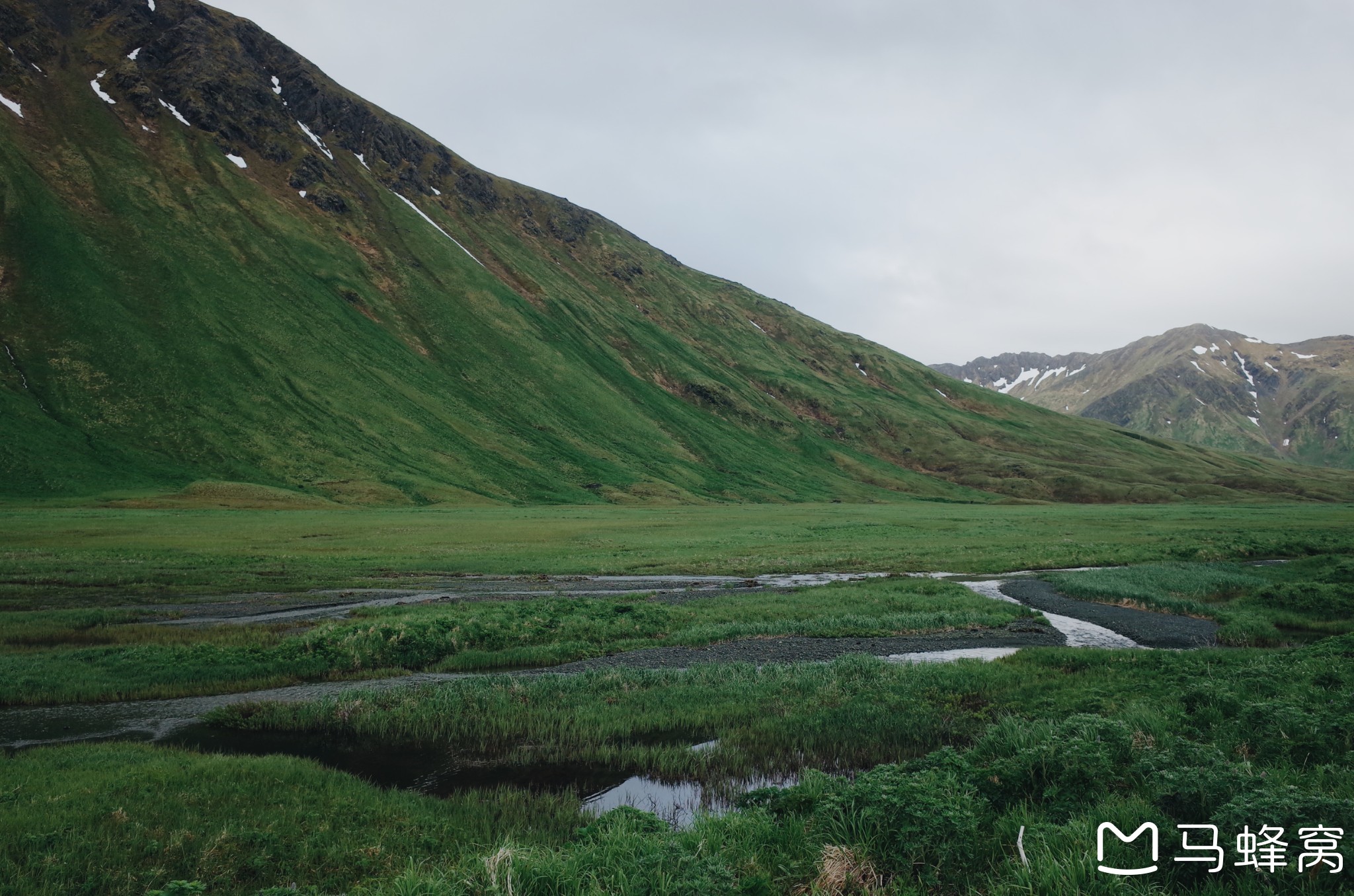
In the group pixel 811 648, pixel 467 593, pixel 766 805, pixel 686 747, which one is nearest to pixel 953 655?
pixel 811 648

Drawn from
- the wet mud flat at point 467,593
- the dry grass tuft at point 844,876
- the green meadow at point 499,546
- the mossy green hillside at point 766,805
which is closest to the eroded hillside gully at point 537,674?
the wet mud flat at point 467,593

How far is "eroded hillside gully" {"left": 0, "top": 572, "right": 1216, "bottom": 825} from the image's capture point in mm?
14195

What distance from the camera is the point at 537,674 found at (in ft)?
77.3

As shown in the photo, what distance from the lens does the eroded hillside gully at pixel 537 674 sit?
14.2m

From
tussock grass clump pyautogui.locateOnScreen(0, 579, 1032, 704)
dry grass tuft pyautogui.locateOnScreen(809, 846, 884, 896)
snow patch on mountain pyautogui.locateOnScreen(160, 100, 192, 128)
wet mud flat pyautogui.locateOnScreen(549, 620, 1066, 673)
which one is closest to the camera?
dry grass tuft pyautogui.locateOnScreen(809, 846, 884, 896)

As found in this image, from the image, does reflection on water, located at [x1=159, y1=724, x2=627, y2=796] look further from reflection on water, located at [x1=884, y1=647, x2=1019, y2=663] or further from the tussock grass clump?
reflection on water, located at [x1=884, y1=647, x2=1019, y2=663]

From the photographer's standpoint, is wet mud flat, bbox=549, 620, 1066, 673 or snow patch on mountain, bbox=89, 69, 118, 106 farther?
snow patch on mountain, bbox=89, 69, 118, 106

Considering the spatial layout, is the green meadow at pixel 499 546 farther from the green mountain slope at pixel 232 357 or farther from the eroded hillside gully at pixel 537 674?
the green mountain slope at pixel 232 357

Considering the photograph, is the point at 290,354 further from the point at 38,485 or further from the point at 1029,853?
the point at 1029,853

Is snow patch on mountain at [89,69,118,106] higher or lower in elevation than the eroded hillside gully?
higher

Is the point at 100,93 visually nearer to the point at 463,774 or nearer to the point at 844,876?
the point at 463,774

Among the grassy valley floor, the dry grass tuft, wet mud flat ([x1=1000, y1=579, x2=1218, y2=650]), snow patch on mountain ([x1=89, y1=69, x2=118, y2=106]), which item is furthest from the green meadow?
snow patch on mountain ([x1=89, y1=69, x2=118, y2=106])

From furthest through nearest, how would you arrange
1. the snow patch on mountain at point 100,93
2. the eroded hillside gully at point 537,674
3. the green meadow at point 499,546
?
the snow patch on mountain at point 100,93, the green meadow at point 499,546, the eroded hillside gully at point 537,674

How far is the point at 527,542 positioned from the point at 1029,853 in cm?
6450
